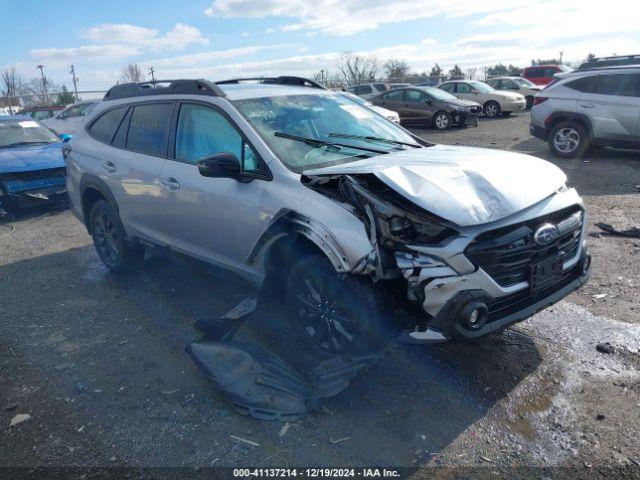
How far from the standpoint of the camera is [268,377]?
3428 millimetres

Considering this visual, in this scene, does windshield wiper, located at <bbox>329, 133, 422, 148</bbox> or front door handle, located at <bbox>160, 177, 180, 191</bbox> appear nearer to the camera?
windshield wiper, located at <bbox>329, 133, 422, 148</bbox>

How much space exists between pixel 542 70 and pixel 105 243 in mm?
26537

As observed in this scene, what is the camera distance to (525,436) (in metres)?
2.98

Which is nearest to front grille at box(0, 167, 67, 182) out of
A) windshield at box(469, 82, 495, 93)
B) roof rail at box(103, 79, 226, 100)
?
roof rail at box(103, 79, 226, 100)

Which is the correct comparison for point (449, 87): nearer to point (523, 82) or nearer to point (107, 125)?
point (523, 82)

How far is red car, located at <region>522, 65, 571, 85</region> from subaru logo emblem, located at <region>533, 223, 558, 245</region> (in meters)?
26.5

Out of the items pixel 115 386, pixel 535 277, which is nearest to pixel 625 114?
pixel 535 277

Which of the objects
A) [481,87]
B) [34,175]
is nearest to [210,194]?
[34,175]

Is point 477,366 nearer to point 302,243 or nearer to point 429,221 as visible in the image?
point 429,221

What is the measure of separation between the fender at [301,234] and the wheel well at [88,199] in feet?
9.11

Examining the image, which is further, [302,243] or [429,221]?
[302,243]

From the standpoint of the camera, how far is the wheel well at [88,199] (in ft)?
19.3

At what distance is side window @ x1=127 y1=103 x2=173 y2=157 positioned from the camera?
15.8 feet

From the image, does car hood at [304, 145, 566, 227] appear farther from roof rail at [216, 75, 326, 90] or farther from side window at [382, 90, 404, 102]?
side window at [382, 90, 404, 102]
